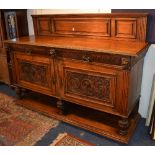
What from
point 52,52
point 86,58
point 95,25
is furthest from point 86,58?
point 95,25

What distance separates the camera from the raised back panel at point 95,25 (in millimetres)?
1523

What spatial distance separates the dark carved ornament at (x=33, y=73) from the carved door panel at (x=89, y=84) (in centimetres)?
21

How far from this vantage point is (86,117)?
1.77m

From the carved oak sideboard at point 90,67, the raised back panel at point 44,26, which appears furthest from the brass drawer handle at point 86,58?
the raised back panel at point 44,26

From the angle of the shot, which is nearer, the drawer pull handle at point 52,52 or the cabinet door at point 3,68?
the drawer pull handle at point 52,52

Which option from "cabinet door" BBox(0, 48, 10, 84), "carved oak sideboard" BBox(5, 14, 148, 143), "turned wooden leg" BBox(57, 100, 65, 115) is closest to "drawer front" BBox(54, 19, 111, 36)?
"carved oak sideboard" BBox(5, 14, 148, 143)

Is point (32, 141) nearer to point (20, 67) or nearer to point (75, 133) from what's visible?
point (75, 133)

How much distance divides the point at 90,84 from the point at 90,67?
0.14 metres

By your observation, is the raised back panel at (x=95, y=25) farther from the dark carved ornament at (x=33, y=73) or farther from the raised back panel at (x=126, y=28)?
the dark carved ornament at (x=33, y=73)

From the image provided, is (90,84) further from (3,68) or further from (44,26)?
(3,68)

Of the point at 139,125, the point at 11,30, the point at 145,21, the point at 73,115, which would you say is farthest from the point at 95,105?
the point at 11,30

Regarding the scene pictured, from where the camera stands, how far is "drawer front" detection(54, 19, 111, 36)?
1.67 metres

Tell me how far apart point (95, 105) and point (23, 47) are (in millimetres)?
851

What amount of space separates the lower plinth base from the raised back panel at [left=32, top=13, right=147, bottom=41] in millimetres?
717
